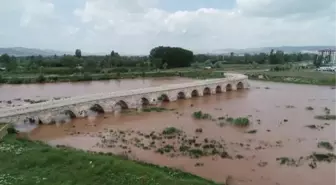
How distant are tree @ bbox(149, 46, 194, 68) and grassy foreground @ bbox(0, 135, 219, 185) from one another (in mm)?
60507

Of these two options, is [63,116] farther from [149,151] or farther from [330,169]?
[330,169]

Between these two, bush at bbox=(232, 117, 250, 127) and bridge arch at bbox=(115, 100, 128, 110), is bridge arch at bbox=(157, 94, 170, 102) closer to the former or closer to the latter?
bridge arch at bbox=(115, 100, 128, 110)

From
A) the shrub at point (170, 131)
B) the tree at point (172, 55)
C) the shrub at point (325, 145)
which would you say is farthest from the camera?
the tree at point (172, 55)

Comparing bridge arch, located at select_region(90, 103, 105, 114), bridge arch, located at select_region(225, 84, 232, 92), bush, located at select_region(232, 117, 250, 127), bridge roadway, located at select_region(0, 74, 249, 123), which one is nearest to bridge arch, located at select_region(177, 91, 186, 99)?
bridge roadway, located at select_region(0, 74, 249, 123)

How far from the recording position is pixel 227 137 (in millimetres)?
20516

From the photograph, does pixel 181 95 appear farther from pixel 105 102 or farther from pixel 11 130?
pixel 11 130

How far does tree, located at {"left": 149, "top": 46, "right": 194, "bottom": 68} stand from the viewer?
73938mm

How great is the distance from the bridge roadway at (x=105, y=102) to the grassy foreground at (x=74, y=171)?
26.0 ft

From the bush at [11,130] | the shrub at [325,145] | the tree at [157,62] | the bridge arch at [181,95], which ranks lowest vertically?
the shrub at [325,145]

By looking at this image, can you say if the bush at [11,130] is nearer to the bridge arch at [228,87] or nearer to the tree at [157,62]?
the bridge arch at [228,87]

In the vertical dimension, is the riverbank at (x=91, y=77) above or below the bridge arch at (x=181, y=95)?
above

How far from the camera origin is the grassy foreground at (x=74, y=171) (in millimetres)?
11344

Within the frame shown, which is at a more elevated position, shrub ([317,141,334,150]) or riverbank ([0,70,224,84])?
riverbank ([0,70,224,84])

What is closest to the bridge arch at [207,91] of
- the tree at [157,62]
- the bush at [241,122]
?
the bush at [241,122]
